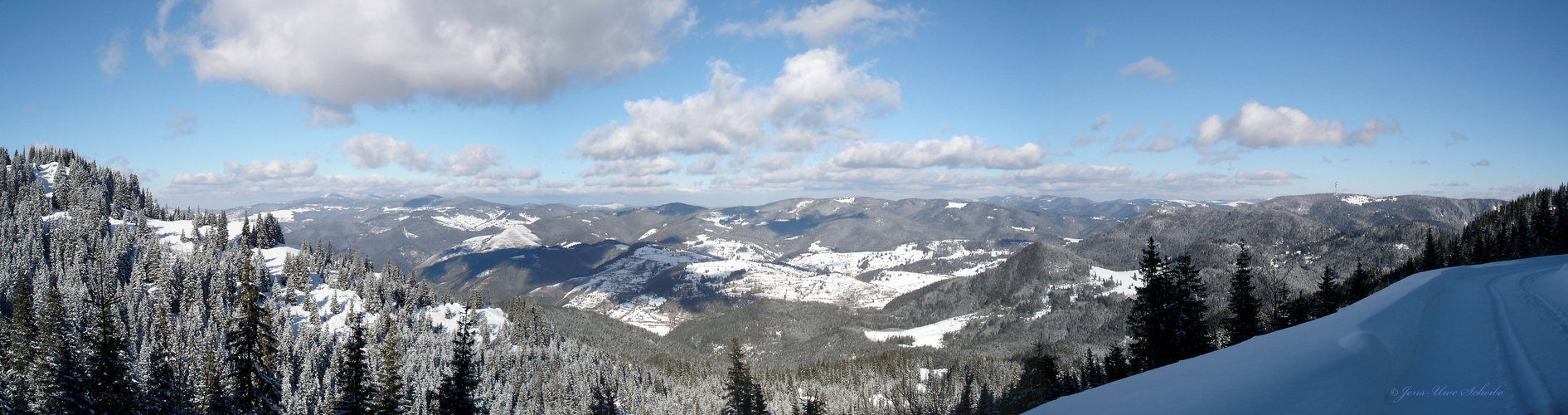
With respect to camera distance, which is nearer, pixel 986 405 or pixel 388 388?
pixel 388 388

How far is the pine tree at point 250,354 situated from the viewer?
33.4 metres

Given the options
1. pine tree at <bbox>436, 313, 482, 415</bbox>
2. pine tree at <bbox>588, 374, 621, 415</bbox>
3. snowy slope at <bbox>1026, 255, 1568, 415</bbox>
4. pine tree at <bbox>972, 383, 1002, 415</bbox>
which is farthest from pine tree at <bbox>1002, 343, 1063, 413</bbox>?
pine tree at <bbox>588, 374, 621, 415</bbox>

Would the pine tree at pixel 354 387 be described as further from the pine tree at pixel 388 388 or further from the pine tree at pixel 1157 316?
the pine tree at pixel 1157 316

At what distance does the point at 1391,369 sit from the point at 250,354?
5084 cm

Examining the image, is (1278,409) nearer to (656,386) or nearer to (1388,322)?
(1388,322)

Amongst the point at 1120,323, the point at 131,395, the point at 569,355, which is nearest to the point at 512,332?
the point at 569,355

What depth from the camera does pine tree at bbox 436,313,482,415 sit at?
1121 inches

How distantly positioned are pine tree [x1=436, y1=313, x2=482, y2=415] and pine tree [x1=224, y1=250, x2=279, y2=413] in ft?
49.4

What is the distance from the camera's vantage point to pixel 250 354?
1356 inches

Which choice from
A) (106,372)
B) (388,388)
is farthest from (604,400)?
(388,388)

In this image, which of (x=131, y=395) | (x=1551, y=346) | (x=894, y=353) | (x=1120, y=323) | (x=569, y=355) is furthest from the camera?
(x=1120, y=323)

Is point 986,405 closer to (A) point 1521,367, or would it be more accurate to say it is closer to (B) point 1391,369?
(B) point 1391,369

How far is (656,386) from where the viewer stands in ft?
381

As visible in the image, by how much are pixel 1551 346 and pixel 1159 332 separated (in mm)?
21291
